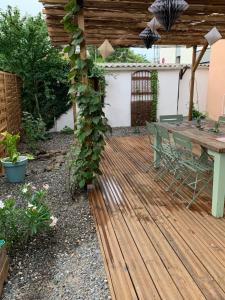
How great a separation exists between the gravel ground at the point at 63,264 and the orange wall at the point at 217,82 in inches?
274

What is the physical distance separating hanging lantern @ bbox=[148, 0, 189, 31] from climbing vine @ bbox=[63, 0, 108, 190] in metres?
1.09

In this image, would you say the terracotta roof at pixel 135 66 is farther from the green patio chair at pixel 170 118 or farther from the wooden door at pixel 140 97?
the green patio chair at pixel 170 118

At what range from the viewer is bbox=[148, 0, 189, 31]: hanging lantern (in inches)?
116

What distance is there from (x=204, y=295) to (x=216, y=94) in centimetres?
824

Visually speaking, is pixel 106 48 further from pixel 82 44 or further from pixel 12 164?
pixel 12 164

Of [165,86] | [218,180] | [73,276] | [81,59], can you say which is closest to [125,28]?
[81,59]

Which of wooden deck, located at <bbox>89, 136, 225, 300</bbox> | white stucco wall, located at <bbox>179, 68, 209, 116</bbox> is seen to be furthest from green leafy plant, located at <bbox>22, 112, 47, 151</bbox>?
white stucco wall, located at <bbox>179, 68, 209, 116</bbox>

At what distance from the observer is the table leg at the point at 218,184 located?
322 cm

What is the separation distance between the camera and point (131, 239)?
297 centimetres

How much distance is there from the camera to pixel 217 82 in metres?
9.19

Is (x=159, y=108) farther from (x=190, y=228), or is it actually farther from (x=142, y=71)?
(x=190, y=228)

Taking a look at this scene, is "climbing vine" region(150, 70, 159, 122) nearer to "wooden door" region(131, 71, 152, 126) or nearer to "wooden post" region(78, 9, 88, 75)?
"wooden door" region(131, 71, 152, 126)

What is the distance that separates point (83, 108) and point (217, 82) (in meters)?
6.77

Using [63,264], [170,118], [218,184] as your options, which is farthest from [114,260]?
[170,118]
